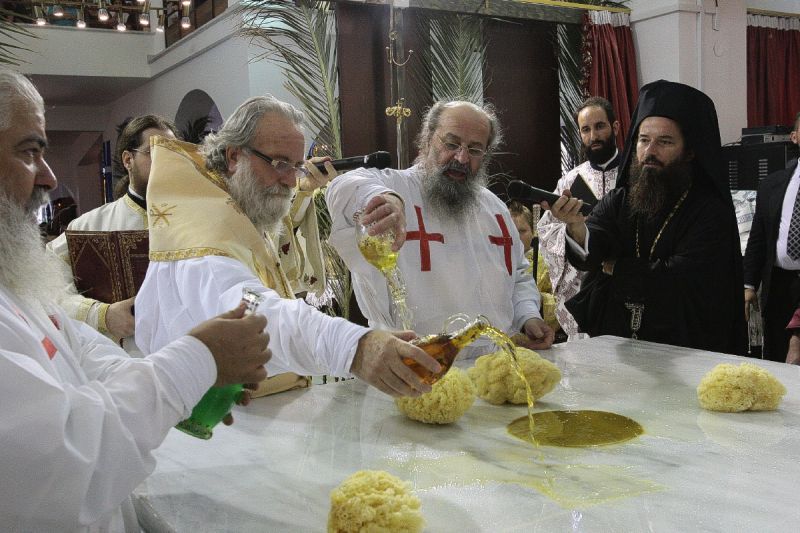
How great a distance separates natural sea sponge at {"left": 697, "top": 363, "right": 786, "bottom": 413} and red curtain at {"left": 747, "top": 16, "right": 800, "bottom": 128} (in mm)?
7007

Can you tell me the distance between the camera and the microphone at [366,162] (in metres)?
3.44

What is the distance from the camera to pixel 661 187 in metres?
4.00

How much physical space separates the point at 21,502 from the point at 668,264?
3.27m

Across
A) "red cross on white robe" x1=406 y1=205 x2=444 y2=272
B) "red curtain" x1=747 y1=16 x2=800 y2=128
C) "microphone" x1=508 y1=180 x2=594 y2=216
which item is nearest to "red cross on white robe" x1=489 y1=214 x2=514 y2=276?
"red cross on white robe" x1=406 y1=205 x2=444 y2=272

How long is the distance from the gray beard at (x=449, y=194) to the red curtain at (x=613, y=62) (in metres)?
4.11

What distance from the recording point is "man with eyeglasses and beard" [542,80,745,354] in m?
3.84

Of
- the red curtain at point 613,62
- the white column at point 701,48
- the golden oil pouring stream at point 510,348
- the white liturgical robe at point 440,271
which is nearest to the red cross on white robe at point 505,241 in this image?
the white liturgical robe at point 440,271

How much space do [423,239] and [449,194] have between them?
249 mm

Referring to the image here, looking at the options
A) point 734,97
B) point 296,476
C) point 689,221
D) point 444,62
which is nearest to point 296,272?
point 296,476

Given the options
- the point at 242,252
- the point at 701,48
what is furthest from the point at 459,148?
the point at 701,48

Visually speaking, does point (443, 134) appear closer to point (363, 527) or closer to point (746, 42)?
point (363, 527)

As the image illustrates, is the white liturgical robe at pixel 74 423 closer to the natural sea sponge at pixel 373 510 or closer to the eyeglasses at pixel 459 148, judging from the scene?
the natural sea sponge at pixel 373 510

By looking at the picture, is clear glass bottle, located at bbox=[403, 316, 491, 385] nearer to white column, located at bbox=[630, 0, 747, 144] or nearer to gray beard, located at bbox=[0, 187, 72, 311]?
gray beard, located at bbox=[0, 187, 72, 311]

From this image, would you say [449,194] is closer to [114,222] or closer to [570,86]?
[114,222]
